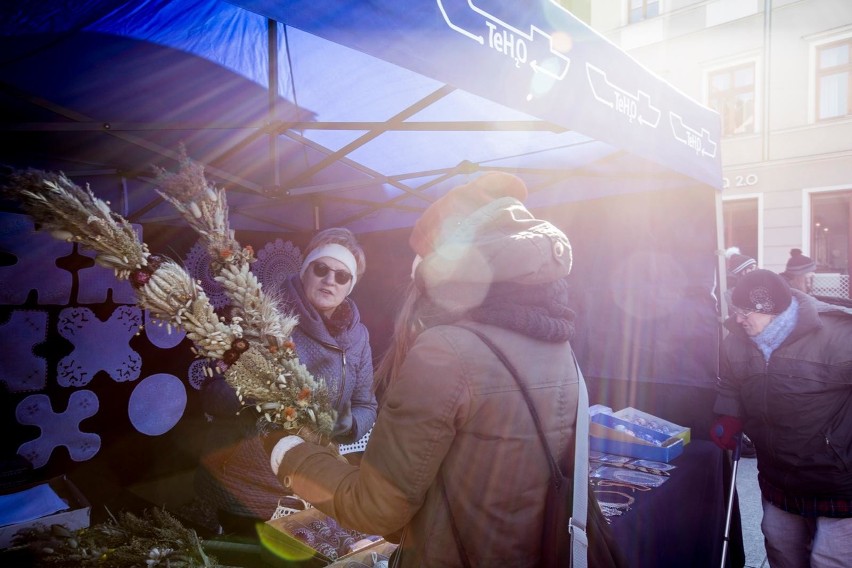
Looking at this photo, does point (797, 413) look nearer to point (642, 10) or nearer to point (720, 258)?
point (720, 258)

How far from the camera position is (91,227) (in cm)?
128

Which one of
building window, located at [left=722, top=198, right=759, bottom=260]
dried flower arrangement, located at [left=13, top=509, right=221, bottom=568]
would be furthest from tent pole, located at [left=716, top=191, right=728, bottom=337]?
building window, located at [left=722, top=198, right=759, bottom=260]

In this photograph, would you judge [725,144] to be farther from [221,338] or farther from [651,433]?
[221,338]

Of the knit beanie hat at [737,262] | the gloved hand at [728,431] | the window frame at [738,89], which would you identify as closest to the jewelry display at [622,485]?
the gloved hand at [728,431]

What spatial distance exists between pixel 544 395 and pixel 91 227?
1.32 m

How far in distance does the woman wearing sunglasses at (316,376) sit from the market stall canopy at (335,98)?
745 mm

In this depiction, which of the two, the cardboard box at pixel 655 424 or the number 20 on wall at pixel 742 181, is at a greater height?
the number 20 on wall at pixel 742 181

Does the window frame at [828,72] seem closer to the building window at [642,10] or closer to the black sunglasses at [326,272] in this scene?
the building window at [642,10]

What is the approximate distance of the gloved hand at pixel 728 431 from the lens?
313 cm

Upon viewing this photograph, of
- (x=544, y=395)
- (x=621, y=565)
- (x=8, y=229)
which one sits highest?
(x=8, y=229)

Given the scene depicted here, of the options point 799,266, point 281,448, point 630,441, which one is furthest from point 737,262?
point 281,448

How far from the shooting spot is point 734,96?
1337 cm

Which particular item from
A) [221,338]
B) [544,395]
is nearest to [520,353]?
[544,395]

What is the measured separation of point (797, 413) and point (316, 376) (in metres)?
2.69
